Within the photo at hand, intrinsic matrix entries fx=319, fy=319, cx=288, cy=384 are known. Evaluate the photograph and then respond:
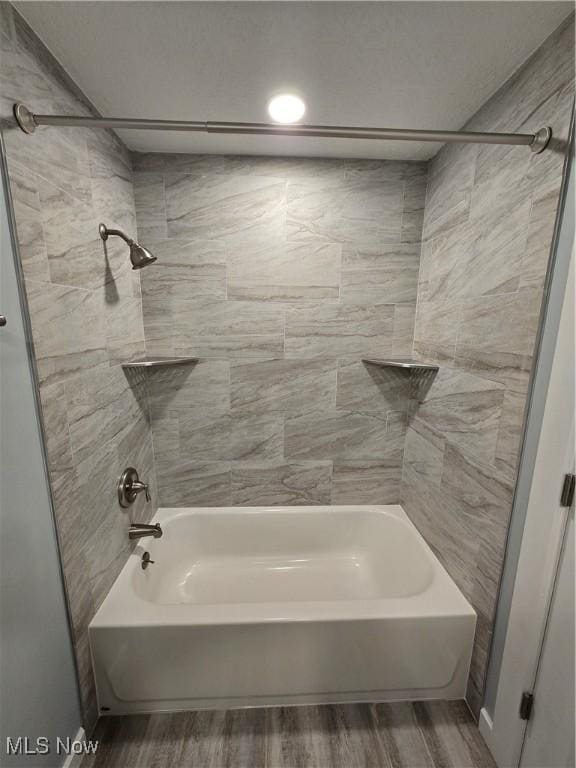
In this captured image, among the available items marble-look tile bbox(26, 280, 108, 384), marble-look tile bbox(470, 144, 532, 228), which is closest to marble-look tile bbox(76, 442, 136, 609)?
marble-look tile bbox(26, 280, 108, 384)

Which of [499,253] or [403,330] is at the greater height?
[499,253]

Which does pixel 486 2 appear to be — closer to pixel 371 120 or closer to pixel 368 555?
pixel 371 120

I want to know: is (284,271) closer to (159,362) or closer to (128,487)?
(159,362)

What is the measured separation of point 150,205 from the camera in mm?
1633

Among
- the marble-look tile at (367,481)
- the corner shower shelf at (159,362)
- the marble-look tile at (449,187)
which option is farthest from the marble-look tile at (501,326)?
the corner shower shelf at (159,362)

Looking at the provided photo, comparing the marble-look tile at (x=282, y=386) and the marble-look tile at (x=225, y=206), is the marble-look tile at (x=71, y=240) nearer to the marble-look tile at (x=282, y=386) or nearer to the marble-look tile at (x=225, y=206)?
the marble-look tile at (x=225, y=206)

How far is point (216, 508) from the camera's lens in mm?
1941

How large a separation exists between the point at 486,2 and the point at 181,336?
161 centimetres

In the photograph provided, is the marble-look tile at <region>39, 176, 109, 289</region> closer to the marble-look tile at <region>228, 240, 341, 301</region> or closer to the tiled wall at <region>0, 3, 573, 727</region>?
the tiled wall at <region>0, 3, 573, 727</region>

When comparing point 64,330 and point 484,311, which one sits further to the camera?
point 484,311

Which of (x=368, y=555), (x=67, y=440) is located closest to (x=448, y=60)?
(x=67, y=440)

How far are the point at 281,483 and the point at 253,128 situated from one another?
1690 mm

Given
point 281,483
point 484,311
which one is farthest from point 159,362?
point 484,311

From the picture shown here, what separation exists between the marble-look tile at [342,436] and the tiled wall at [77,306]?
2.95ft
